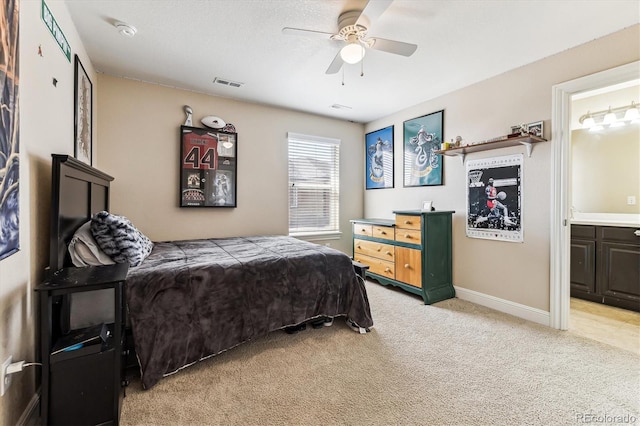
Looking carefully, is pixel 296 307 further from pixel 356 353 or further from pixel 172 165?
pixel 172 165

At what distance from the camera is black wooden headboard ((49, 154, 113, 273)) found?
1540 millimetres

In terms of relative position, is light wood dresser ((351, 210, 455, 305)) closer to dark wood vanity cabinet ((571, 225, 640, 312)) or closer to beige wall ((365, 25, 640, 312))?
beige wall ((365, 25, 640, 312))

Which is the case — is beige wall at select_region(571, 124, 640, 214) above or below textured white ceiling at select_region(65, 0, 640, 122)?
below

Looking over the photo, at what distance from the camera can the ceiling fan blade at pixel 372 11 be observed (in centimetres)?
164

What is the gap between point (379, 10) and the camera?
172 centimetres

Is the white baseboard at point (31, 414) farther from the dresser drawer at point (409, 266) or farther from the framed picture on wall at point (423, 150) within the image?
the framed picture on wall at point (423, 150)

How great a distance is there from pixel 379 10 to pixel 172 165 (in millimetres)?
2791

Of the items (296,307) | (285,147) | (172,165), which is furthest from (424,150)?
(172,165)

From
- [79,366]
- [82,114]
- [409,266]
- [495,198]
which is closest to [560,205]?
[495,198]

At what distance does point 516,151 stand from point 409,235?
139 cm

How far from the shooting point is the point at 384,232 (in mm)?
3650

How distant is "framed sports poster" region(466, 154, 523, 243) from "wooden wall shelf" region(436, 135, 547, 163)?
0.40ft

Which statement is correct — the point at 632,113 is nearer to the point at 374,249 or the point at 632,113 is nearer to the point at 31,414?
the point at 374,249

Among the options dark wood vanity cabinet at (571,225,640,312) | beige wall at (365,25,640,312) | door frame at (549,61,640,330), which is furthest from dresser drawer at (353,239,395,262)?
dark wood vanity cabinet at (571,225,640,312)
